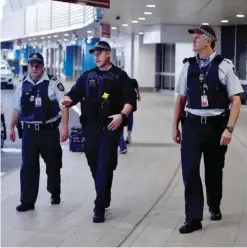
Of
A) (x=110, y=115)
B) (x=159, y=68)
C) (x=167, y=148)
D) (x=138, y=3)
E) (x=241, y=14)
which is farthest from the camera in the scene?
(x=159, y=68)

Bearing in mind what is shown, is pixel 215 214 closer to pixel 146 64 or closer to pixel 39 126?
pixel 39 126

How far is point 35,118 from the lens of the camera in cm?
674

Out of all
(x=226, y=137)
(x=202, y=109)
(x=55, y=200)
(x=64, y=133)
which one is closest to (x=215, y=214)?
(x=226, y=137)

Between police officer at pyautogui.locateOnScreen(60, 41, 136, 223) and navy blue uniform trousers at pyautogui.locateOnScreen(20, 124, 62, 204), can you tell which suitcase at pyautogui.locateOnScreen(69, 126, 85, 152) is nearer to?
navy blue uniform trousers at pyautogui.locateOnScreen(20, 124, 62, 204)

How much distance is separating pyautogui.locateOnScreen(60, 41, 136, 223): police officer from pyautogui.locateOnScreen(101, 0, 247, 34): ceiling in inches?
402

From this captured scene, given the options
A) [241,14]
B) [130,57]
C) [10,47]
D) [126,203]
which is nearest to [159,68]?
[130,57]

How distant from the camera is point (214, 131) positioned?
5.80m

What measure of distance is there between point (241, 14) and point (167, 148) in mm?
8352

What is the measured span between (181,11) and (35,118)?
1317 centimetres

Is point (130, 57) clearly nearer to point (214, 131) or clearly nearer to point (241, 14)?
point (241, 14)

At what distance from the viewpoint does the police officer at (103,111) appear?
625 centimetres

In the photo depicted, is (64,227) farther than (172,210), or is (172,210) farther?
(172,210)

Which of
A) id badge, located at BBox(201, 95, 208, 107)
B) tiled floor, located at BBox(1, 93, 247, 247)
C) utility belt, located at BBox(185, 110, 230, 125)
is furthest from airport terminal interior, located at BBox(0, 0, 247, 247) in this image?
id badge, located at BBox(201, 95, 208, 107)

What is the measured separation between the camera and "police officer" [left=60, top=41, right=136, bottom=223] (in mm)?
6254
